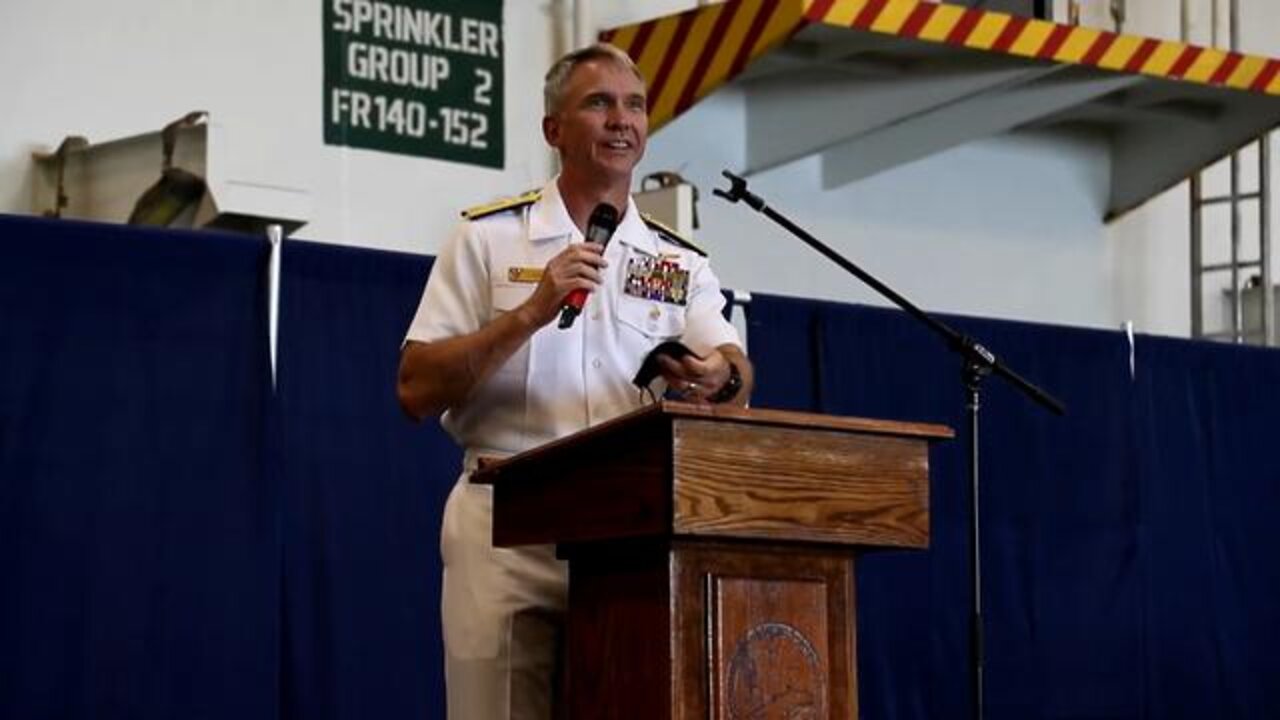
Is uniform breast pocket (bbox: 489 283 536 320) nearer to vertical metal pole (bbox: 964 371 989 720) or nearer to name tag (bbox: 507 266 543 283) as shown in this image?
name tag (bbox: 507 266 543 283)

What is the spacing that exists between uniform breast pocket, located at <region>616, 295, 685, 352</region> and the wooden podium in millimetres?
453

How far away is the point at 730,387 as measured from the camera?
3.28 metres

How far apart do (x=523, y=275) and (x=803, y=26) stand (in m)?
3.19

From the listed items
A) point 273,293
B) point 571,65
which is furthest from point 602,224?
point 273,293

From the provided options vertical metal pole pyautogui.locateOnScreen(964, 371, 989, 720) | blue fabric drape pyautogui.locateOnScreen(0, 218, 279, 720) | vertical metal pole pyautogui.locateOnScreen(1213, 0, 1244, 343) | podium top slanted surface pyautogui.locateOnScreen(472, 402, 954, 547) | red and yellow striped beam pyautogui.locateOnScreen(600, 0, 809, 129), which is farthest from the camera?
vertical metal pole pyautogui.locateOnScreen(1213, 0, 1244, 343)

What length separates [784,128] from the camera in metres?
7.28

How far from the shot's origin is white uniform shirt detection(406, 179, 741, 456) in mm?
3330

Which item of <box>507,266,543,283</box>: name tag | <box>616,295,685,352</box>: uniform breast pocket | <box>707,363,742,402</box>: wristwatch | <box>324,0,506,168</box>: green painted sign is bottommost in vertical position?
<box>707,363,742,402</box>: wristwatch

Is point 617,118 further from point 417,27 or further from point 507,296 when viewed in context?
point 417,27

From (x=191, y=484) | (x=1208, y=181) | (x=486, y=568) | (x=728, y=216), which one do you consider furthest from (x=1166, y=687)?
(x=486, y=568)

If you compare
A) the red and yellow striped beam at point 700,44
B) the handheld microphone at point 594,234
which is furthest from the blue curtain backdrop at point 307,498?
the handheld microphone at point 594,234

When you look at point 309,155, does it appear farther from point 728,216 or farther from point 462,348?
point 462,348

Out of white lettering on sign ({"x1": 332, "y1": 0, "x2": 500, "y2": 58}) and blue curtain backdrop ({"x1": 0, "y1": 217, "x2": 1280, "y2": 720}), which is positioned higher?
white lettering on sign ({"x1": 332, "y1": 0, "x2": 500, "y2": 58})

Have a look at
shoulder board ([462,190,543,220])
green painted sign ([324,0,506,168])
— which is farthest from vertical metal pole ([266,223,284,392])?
shoulder board ([462,190,543,220])
